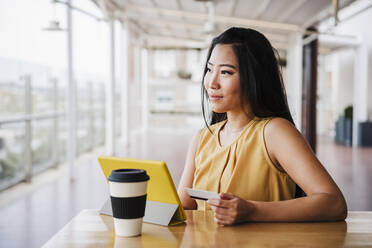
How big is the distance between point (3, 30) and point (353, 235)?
15.1ft

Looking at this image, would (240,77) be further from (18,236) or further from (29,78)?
(29,78)

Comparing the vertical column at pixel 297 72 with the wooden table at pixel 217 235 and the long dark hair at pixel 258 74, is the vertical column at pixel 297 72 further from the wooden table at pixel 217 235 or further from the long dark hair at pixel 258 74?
the wooden table at pixel 217 235

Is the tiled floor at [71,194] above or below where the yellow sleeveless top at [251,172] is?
below

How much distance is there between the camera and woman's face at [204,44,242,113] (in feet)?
4.79

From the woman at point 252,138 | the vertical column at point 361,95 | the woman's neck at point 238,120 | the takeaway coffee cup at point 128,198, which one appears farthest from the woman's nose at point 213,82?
the vertical column at point 361,95

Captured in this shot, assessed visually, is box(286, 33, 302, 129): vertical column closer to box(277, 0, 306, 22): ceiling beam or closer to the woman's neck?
box(277, 0, 306, 22): ceiling beam

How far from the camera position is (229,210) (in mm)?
1175

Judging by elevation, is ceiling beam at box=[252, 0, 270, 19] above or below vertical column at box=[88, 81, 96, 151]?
above

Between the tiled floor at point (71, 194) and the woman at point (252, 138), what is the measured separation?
201 cm

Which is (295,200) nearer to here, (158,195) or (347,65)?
(158,195)

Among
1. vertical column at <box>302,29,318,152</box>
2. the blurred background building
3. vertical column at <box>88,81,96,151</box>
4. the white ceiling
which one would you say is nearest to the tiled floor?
the blurred background building

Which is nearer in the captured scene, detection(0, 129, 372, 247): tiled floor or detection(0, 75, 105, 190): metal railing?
detection(0, 129, 372, 247): tiled floor

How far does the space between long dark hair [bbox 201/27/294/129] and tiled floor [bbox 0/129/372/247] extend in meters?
2.20

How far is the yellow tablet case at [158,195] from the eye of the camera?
1.13 metres
